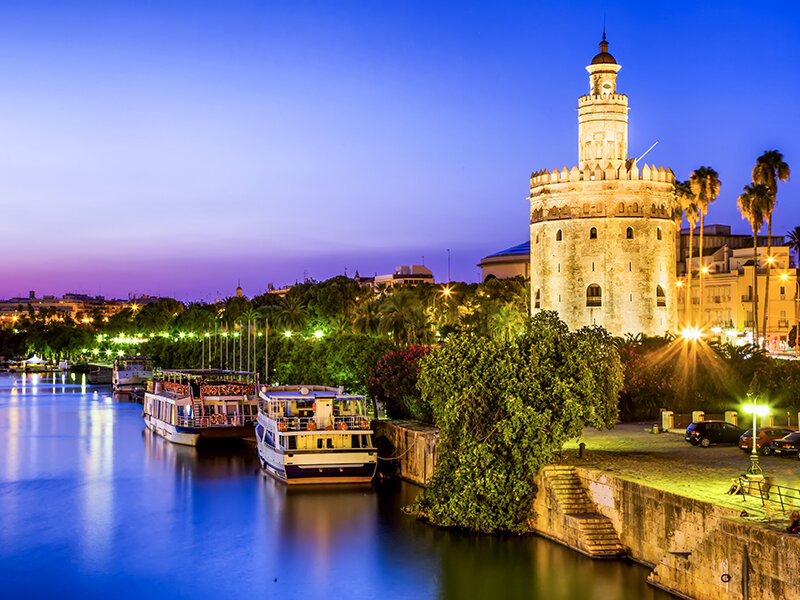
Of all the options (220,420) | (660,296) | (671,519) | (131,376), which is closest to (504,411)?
(671,519)

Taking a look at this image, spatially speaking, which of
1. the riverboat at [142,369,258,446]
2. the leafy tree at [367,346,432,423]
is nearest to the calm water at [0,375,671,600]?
the riverboat at [142,369,258,446]

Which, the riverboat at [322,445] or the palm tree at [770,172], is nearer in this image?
the riverboat at [322,445]

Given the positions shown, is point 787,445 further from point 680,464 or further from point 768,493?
point 768,493

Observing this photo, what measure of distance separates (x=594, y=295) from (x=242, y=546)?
3014cm

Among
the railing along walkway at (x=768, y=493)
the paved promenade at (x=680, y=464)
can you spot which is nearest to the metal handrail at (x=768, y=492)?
the railing along walkway at (x=768, y=493)

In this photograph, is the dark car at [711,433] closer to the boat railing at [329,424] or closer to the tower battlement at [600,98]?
the boat railing at [329,424]

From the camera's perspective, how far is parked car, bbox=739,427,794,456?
102 ft

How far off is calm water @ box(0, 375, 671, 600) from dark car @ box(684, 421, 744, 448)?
8228mm

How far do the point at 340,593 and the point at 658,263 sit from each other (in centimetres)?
3523

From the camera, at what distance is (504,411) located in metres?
30.2

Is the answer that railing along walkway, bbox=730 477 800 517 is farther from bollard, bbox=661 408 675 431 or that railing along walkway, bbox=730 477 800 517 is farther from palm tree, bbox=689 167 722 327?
palm tree, bbox=689 167 722 327

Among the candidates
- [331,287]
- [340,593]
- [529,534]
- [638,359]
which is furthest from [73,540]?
[331,287]

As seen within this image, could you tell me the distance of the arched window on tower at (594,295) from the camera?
56.0 meters

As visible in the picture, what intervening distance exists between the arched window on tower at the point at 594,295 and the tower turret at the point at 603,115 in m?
6.79
